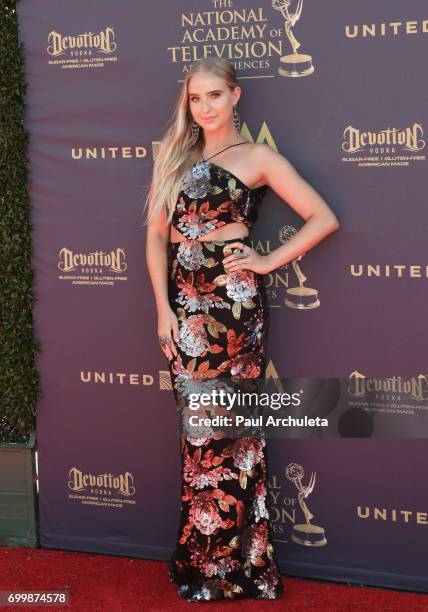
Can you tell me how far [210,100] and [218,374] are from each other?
109 cm

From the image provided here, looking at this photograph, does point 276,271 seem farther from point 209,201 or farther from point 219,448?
point 219,448

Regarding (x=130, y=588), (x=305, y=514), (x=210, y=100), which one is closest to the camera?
(x=210, y=100)

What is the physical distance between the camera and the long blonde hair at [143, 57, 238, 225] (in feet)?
10.3

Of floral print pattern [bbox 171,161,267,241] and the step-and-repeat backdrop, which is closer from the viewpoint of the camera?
floral print pattern [bbox 171,161,267,241]

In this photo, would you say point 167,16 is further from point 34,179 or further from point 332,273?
point 332,273

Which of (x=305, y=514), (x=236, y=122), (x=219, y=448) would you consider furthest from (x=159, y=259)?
(x=305, y=514)

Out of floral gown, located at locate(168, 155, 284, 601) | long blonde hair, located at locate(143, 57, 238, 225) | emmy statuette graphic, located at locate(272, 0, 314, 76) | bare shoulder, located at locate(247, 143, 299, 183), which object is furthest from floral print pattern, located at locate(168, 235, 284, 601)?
emmy statuette graphic, located at locate(272, 0, 314, 76)

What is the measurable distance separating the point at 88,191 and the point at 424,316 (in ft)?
5.37

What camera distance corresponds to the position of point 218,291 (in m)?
3.10

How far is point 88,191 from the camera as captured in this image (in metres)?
3.65

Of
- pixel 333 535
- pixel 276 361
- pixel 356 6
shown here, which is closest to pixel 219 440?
pixel 276 361

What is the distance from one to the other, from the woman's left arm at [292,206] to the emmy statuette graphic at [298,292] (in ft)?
0.58

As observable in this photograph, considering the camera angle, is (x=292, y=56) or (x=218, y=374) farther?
(x=292, y=56)

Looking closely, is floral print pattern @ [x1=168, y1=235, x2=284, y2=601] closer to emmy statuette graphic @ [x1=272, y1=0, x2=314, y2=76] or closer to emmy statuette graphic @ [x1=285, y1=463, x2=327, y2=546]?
emmy statuette graphic @ [x1=285, y1=463, x2=327, y2=546]
